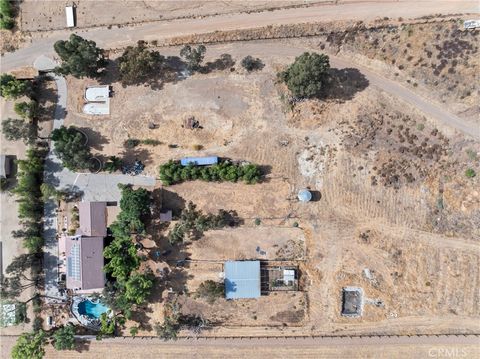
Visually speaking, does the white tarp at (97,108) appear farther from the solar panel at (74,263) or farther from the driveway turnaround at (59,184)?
the solar panel at (74,263)

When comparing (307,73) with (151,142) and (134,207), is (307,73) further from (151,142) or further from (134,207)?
(134,207)

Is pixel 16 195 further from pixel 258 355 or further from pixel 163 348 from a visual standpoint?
pixel 258 355

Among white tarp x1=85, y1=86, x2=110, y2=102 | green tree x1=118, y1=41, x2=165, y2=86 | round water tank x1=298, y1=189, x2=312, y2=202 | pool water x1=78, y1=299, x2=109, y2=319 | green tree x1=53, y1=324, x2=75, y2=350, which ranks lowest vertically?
green tree x1=53, y1=324, x2=75, y2=350

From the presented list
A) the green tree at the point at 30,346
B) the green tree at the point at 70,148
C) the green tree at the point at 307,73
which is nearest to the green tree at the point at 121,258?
the green tree at the point at 70,148

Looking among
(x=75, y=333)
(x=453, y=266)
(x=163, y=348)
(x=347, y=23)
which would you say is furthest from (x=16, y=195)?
(x=453, y=266)

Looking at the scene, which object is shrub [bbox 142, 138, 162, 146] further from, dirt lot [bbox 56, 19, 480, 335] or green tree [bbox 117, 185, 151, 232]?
green tree [bbox 117, 185, 151, 232]

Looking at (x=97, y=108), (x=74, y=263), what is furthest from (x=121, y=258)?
(x=97, y=108)

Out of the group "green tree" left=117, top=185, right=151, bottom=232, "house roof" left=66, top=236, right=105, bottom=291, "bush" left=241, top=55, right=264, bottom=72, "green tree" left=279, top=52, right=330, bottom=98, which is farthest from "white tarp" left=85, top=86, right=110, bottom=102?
"green tree" left=279, top=52, right=330, bottom=98
